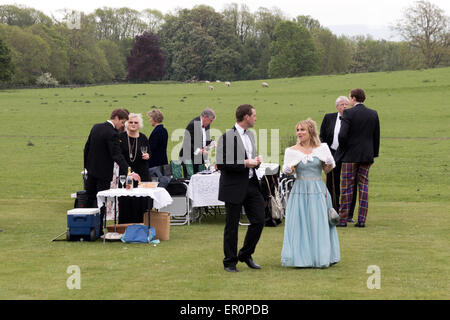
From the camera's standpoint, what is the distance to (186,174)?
15.2 meters

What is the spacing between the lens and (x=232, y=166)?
8.98 metres

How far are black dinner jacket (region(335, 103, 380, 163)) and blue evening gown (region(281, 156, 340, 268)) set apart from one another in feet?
12.3

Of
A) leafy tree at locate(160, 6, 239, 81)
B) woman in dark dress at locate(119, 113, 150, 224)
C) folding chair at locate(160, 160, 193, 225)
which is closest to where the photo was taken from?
woman in dark dress at locate(119, 113, 150, 224)

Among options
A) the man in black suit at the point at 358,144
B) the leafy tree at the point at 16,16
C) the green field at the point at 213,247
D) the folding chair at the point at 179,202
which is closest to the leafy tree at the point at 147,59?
the leafy tree at the point at 16,16

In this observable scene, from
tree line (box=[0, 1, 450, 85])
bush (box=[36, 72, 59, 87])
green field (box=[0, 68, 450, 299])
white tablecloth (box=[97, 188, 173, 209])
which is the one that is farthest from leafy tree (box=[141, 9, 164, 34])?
white tablecloth (box=[97, 188, 173, 209])

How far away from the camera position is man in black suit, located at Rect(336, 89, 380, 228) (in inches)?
521

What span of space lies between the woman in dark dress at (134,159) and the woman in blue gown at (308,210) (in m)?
3.79

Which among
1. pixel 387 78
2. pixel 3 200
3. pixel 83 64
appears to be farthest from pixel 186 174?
pixel 83 64

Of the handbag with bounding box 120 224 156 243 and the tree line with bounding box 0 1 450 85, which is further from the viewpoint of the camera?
the tree line with bounding box 0 1 450 85

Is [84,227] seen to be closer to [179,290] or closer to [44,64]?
[179,290]

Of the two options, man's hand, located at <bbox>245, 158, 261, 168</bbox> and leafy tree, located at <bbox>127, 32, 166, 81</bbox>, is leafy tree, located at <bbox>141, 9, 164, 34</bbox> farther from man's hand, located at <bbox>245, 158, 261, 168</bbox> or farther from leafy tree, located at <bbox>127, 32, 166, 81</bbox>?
man's hand, located at <bbox>245, 158, 261, 168</bbox>

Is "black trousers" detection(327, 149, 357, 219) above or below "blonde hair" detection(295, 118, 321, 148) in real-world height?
below

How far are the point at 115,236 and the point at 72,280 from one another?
134 inches
